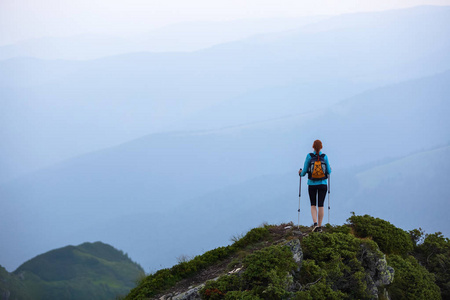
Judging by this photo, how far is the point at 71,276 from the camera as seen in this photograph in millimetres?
69375

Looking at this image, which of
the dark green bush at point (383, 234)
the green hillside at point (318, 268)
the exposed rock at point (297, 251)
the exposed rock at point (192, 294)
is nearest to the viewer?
the green hillside at point (318, 268)

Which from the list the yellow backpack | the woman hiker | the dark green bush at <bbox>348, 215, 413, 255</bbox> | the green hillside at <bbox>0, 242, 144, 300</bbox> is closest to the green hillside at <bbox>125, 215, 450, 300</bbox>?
the dark green bush at <bbox>348, 215, 413, 255</bbox>

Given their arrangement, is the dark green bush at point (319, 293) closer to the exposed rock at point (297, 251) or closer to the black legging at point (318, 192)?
the exposed rock at point (297, 251)

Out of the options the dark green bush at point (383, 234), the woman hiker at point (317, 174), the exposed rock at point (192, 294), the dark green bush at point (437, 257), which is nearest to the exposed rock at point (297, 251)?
the woman hiker at point (317, 174)

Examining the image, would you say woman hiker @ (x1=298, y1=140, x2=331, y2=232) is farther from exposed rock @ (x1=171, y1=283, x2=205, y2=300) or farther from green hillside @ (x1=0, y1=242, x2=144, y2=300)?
green hillside @ (x1=0, y1=242, x2=144, y2=300)

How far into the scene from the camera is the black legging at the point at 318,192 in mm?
11930

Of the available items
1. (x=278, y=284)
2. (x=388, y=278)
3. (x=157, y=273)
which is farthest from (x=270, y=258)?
(x=157, y=273)

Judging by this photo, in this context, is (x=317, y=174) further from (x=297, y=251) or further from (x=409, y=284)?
(x=409, y=284)

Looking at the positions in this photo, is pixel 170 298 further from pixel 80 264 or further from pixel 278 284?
pixel 80 264

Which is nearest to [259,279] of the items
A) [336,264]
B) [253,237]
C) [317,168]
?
[336,264]

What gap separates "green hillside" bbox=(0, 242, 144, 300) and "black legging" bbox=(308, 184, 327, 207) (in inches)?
2037

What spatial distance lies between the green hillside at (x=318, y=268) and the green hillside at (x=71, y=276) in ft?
164

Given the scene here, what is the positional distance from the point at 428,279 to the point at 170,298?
7564 millimetres

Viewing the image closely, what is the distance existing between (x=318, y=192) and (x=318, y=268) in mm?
2494
